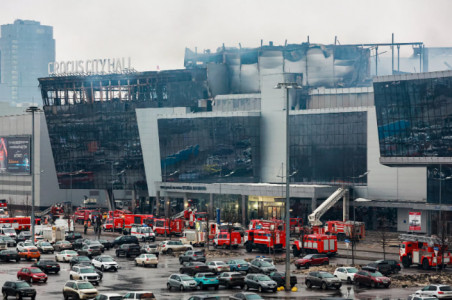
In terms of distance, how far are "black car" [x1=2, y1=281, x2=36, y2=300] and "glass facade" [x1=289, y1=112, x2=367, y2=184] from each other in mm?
84543

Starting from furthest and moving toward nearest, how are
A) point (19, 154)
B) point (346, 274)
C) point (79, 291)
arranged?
point (19, 154) < point (346, 274) < point (79, 291)

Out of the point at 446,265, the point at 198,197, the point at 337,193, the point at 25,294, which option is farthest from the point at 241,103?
the point at 25,294

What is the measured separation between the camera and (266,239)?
3885 inches

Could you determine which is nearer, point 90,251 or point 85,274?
point 85,274

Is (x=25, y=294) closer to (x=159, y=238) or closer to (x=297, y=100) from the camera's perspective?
(x=159, y=238)

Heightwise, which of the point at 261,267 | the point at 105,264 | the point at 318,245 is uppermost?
the point at 318,245

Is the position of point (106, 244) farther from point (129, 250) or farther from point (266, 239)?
point (266, 239)

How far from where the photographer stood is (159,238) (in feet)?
399

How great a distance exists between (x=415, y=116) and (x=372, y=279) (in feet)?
147

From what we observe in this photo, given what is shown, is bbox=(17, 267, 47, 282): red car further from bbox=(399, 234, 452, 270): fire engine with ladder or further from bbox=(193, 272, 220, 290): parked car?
bbox=(399, 234, 452, 270): fire engine with ladder

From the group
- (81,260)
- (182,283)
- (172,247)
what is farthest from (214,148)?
(182,283)

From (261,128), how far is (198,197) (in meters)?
18.3

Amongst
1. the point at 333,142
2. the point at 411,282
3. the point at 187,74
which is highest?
the point at 187,74

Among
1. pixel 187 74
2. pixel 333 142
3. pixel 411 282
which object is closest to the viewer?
pixel 411 282
